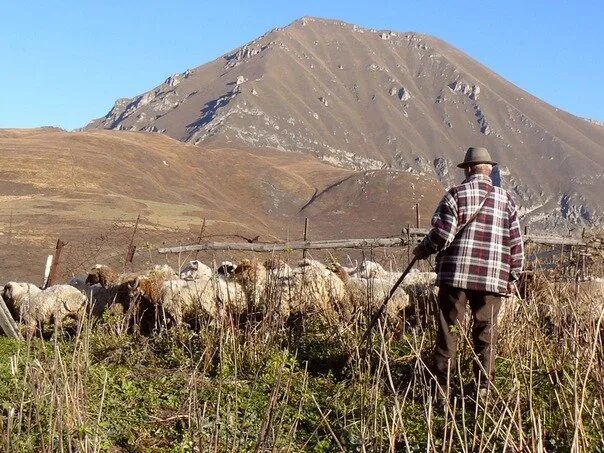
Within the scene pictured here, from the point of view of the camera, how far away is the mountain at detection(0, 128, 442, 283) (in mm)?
24859

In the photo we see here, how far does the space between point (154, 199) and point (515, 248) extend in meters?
40.4

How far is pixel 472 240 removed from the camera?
15.3 ft

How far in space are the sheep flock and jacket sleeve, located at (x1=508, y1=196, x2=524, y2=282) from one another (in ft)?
3.85

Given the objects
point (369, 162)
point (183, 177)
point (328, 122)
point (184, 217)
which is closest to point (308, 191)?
point (183, 177)

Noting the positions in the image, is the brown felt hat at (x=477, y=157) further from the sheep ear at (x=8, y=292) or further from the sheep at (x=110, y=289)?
the sheep ear at (x=8, y=292)

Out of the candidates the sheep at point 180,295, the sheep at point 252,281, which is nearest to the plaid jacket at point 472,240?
the sheep at point 252,281

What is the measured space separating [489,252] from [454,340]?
2.09ft

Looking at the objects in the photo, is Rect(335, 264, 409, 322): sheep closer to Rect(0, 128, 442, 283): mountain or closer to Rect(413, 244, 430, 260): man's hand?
Rect(413, 244, 430, 260): man's hand

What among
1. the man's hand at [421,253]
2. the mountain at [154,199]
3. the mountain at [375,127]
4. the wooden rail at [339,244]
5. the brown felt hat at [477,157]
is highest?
the mountain at [375,127]

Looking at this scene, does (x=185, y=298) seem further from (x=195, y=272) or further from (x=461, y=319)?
(x=461, y=319)

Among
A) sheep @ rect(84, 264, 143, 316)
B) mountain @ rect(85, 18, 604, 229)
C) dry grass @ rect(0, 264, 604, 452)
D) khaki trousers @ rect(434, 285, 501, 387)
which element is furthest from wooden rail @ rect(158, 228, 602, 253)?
mountain @ rect(85, 18, 604, 229)

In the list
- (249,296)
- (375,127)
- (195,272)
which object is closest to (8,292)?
(195,272)

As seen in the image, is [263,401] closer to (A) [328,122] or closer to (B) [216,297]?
(B) [216,297]

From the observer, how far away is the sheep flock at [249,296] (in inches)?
243
